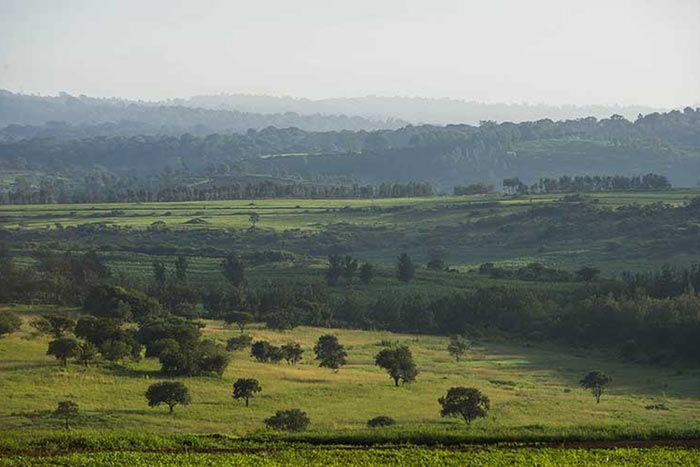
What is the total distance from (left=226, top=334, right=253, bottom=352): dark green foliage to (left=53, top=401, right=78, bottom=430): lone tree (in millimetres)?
23403

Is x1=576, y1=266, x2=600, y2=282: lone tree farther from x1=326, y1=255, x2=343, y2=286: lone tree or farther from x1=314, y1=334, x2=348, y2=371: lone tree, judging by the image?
x1=314, y1=334, x2=348, y2=371: lone tree

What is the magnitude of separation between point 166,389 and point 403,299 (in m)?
49.5

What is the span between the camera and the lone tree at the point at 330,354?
5806cm

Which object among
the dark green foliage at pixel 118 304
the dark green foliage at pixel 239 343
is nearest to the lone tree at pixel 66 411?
the dark green foliage at pixel 239 343

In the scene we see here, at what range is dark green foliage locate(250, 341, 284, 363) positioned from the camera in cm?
6000

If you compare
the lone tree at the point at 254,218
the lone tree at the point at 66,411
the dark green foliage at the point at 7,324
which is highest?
the lone tree at the point at 254,218

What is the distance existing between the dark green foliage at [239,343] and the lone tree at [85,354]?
529 inches

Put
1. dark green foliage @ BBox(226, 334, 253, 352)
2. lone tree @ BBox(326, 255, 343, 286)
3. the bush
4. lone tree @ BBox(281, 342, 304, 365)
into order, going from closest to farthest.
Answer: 1. the bush
2. lone tree @ BBox(281, 342, 304, 365)
3. dark green foliage @ BBox(226, 334, 253, 352)
4. lone tree @ BBox(326, 255, 343, 286)

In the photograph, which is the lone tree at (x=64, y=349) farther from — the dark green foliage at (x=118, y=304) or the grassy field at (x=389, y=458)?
the grassy field at (x=389, y=458)

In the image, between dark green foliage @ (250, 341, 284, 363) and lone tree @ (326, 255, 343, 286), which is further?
lone tree @ (326, 255, 343, 286)

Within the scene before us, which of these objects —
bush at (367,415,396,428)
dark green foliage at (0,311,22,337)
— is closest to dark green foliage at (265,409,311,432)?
bush at (367,415,396,428)

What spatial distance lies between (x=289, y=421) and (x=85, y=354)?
16982 millimetres

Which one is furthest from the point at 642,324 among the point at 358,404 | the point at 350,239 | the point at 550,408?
the point at 350,239

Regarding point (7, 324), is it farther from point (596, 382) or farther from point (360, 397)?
point (596, 382)
